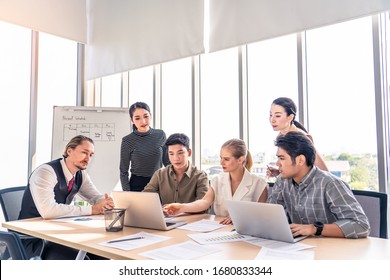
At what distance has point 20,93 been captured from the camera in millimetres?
3848

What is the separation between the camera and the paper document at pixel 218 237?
1415 mm

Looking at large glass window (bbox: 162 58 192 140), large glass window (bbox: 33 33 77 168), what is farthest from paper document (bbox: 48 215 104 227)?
large glass window (bbox: 33 33 77 168)

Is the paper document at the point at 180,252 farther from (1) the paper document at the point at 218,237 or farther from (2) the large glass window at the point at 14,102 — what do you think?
(2) the large glass window at the point at 14,102

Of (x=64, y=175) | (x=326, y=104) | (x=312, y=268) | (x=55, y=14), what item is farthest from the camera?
(x=55, y=14)

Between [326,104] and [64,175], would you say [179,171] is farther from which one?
[326,104]

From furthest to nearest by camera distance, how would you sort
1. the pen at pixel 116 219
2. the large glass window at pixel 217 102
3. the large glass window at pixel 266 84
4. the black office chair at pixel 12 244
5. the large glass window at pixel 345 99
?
the large glass window at pixel 217 102, the large glass window at pixel 266 84, the large glass window at pixel 345 99, the pen at pixel 116 219, the black office chair at pixel 12 244

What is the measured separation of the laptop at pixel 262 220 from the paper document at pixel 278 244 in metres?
0.02

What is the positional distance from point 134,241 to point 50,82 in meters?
3.34

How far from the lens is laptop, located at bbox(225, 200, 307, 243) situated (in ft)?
4.35

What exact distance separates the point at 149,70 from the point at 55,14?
1.33 metres

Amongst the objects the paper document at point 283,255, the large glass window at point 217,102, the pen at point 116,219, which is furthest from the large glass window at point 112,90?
the paper document at point 283,255

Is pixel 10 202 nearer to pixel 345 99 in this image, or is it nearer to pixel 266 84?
pixel 266 84

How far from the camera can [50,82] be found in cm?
414

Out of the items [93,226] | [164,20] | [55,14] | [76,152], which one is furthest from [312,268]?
[55,14]
